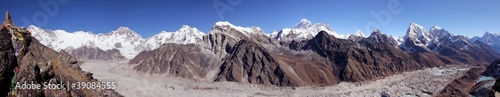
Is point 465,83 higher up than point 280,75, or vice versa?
point 280,75

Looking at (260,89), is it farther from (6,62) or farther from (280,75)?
(6,62)

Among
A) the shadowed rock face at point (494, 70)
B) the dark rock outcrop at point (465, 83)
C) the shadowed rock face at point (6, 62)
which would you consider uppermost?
the shadowed rock face at point (6, 62)

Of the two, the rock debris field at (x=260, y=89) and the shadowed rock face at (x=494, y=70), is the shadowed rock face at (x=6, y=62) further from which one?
the shadowed rock face at (x=494, y=70)

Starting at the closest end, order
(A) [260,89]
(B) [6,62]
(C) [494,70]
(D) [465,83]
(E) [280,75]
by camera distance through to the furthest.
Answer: (B) [6,62], (D) [465,83], (A) [260,89], (C) [494,70], (E) [280,75]

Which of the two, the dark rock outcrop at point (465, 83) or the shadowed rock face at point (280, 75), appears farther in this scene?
the shadowed rock face at point (280, 75)

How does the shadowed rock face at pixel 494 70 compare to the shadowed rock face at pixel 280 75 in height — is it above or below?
below

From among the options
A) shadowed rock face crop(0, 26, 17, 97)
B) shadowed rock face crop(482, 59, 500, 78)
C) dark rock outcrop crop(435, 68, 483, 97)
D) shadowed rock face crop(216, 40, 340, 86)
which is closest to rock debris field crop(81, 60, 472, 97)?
dark rock outcrop crop(435, 68, 483, 97)

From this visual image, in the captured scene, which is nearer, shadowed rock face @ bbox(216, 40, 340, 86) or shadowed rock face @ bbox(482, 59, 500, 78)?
shadowed rock face @ bbox(482, 59, 500, 78)

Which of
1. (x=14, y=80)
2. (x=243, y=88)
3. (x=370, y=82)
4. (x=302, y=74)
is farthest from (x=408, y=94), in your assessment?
(x=14, y=80)

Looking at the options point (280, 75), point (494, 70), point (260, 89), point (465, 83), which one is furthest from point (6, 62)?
point (494, 70)

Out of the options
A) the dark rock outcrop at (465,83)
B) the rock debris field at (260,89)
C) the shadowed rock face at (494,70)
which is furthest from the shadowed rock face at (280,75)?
the shadowed rock face at (494,70)

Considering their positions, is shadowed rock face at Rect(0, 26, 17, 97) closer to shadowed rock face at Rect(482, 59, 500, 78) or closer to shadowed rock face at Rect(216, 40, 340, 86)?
shadowed rock face at Rect(216, 40, 340, 86)

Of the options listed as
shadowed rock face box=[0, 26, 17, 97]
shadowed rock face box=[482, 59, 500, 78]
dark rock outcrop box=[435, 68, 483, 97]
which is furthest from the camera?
shadowed rock face box=[482, 59, 500, 78]

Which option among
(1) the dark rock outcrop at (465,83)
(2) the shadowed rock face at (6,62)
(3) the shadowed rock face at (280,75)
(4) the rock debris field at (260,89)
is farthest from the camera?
(3) the shadowed rock face at (280,75)
